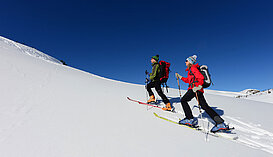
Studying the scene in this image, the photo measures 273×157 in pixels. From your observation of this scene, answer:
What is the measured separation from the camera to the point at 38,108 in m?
3.56

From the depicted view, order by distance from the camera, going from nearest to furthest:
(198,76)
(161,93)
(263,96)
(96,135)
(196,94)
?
1. (96,135)
2. (198,76)
3. (196,94)
4. (161,93)
5. (263,96)

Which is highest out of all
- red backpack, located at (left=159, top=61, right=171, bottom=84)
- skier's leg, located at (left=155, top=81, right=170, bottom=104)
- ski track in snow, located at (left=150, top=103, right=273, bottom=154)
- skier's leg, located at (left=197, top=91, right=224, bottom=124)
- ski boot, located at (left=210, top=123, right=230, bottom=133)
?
red backpack, located at (left=159, top=61, right=171, bottom=84)

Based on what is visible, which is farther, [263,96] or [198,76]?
[263,96]

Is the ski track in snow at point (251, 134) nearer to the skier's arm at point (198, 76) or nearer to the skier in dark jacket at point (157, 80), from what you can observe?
the skier in dark jacket at point (157, 80)

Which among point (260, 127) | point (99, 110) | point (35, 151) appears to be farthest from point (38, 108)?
point (260, 127)

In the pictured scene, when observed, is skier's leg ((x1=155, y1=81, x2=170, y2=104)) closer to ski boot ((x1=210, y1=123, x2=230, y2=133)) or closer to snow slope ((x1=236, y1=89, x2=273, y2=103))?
ski boot ((x1=210, y1=123, x2=230, y2=133))

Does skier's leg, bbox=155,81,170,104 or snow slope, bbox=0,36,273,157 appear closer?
snow slope, bbox=0,36,273,157

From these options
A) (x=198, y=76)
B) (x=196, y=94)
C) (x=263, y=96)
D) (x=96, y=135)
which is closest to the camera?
(x=96, y=135)

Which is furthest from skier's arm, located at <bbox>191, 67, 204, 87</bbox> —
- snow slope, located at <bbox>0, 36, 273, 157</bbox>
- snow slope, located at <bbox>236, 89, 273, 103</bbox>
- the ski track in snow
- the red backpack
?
snow slope, located at <bbox>236, 89, 273, 103</bbox>

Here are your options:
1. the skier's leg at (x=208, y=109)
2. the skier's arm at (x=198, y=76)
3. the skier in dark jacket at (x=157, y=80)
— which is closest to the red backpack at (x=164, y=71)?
the skier in dark jacket at (x=157, y=80)

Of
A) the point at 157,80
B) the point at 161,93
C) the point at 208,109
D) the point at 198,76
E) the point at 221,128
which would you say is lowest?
the point at 221,128

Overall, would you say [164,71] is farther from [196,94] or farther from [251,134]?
[251,134]

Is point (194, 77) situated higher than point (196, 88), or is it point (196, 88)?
point (194, 77)

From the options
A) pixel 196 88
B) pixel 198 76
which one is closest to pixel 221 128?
pixel 196 88
